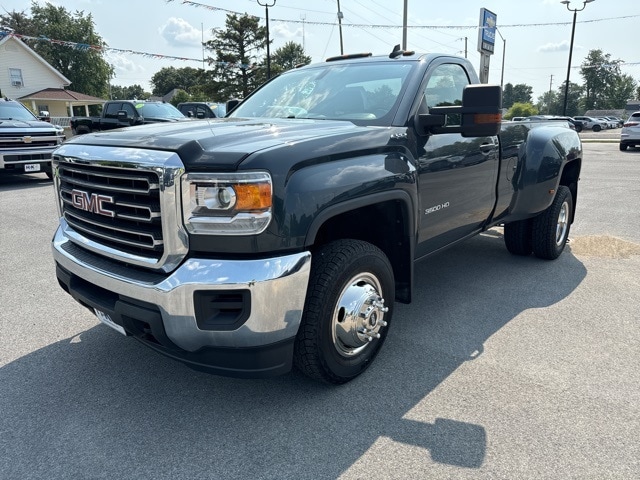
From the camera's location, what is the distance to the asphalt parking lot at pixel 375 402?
226 centimetres

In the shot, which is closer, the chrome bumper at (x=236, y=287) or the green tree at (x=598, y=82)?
the chrome bumper at (x=236, y=287)

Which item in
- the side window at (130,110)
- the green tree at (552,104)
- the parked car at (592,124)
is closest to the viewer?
the side window at (130,110)

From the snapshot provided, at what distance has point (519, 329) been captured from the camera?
3.65 m

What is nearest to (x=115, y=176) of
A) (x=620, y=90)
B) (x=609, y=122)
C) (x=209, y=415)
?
(x=209, y=415)

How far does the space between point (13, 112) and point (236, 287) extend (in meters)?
11.8

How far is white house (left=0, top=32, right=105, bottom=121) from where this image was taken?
128ft

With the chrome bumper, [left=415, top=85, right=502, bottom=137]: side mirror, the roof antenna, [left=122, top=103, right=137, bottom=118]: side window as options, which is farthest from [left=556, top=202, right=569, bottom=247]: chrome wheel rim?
[left=122, top=103, right=137, bottom=118]: side window

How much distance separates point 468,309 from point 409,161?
1.58 meters

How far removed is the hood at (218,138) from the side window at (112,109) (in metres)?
14.8

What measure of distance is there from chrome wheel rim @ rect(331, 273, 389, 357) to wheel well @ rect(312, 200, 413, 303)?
302mm

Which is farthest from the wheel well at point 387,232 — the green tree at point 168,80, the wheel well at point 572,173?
the green tree at point 168,80

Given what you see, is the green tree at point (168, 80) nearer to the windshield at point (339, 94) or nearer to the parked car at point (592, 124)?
the parked car at point (592, 124)

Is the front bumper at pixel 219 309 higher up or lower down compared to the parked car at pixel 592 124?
higher up

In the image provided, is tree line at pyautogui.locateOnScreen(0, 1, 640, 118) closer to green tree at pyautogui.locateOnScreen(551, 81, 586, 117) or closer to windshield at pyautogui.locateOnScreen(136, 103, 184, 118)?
windshield at pyautogui.locateOnScreen(136, 103, 184, 118)
